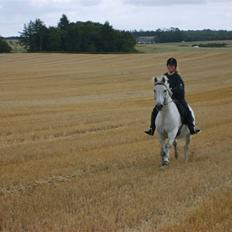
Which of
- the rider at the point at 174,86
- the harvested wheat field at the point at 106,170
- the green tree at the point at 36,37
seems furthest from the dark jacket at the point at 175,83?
the green tree at the point at 36,37

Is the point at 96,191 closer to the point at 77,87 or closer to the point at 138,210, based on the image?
the point at 138,210

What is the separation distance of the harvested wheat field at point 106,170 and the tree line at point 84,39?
79.6 m

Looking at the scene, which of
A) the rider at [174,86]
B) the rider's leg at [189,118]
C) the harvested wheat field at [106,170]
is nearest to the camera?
the harvested wheat field at [106,170]

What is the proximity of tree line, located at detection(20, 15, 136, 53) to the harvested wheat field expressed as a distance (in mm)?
79641

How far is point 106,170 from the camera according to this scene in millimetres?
12914

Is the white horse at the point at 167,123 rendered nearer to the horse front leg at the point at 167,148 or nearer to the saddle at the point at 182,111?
the horse front leg at the point at 167,148

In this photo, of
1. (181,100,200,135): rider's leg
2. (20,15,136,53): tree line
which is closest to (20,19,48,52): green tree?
(20,15,136,53): tree line

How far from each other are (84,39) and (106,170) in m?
102

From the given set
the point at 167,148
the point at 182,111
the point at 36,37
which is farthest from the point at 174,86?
the point at 36,37

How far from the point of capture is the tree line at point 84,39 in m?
112

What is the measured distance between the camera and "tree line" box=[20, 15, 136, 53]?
369 feet

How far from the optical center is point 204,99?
107 feet

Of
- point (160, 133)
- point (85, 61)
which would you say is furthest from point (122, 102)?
point (85, 61)

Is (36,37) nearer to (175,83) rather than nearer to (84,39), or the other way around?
(84,39)
